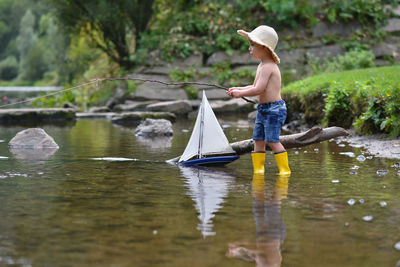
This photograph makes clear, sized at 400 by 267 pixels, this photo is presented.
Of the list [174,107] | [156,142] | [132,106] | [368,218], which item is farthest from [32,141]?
[132,106]

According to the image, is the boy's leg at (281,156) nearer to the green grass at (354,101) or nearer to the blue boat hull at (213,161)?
the blue boat hull at (213,161)

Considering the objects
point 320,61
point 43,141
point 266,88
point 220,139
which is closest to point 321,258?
point 266,88

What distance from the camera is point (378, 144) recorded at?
8.16 meters

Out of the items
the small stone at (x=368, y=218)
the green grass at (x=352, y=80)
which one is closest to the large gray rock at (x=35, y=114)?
the green grass at (x=352, y=80)

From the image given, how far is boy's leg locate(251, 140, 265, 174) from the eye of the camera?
6242 mm

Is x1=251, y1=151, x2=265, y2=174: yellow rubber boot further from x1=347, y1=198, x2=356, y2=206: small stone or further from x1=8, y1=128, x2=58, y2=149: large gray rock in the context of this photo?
x1=8, y1=128, x2=58, y2=149: large gray rock

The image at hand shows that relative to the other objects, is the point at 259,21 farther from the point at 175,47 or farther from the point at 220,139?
the point at 220,139

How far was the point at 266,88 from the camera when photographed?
612 centimetres

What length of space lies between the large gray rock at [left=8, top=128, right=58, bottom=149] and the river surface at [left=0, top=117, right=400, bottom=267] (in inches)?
60.3

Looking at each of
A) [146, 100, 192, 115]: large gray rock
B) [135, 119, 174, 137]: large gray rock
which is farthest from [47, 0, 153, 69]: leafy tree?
[135, 119, 174, 137]: large gray rock

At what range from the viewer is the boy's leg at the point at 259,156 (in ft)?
20.5

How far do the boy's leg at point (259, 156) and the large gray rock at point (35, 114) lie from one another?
10333 millimetres

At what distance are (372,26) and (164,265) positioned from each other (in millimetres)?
20155

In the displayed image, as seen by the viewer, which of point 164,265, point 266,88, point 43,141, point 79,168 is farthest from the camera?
point 43,141
